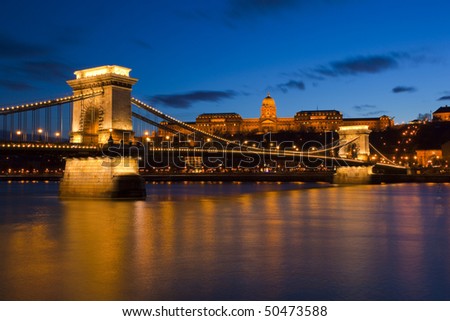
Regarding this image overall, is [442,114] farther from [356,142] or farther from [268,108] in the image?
[356,142]

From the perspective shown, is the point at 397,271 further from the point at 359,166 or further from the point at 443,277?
the point at 359,166

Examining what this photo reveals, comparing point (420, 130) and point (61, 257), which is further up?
point (420, 130)

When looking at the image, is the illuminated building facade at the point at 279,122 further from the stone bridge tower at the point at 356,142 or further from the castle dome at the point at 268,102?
the stone bridge tower at the point at 356,142

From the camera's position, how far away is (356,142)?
79.7m

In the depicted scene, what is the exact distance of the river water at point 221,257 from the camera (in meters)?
10.8

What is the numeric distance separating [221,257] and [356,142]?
6804 cm

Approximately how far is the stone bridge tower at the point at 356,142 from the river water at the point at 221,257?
168 feet

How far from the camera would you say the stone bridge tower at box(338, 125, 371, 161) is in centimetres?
7750

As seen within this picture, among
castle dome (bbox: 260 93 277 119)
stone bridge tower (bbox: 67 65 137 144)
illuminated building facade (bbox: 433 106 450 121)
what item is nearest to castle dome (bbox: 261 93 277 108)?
castle dome (bbox: 260 93 277 119)

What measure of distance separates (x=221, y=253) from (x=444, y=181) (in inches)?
2923

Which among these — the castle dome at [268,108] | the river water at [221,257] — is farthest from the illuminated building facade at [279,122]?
the river water at [221,257]

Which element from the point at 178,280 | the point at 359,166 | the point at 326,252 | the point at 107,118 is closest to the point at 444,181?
the point at 359,166

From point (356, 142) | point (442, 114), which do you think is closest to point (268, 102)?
point (442, 114)
